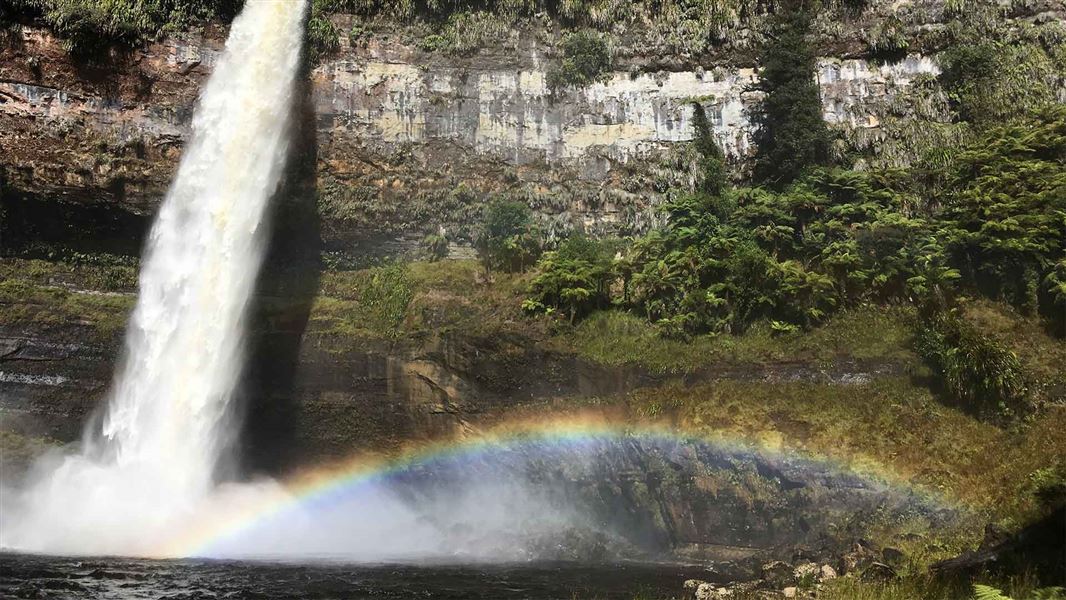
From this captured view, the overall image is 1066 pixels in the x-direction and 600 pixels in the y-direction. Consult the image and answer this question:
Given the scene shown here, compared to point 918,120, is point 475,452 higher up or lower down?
lower down

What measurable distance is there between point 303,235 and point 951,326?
20.8m

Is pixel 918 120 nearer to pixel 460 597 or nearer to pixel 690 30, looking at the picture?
pixel 690 30

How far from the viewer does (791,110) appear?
24891 mm

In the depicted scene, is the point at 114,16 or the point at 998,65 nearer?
the point at 998,65

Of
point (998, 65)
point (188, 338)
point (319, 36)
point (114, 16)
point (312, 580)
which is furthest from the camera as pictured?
point (319, 36)

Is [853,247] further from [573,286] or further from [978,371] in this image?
[573,286]

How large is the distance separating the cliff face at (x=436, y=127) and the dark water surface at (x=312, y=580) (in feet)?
46.5

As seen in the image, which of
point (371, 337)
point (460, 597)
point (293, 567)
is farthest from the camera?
point (371, 337)

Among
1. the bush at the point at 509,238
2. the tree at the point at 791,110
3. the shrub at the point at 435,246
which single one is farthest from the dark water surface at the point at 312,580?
the tree at the point at 791,110

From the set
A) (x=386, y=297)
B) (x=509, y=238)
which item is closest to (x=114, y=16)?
(x=386, y=297)

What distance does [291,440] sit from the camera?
78.4ft

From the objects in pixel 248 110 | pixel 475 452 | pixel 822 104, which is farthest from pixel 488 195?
pixel 822 104

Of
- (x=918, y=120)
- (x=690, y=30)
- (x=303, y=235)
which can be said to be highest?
(x=690, y=30)

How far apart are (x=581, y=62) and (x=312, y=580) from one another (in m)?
21.4
